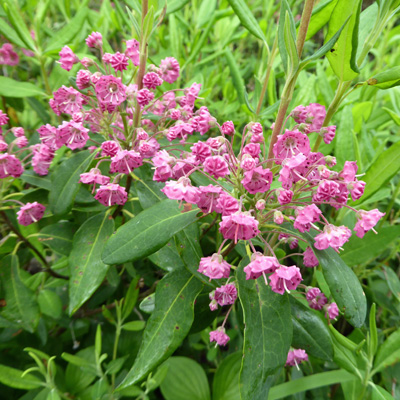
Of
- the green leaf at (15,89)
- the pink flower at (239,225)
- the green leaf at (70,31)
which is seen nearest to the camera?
the pink flower at (239,225)

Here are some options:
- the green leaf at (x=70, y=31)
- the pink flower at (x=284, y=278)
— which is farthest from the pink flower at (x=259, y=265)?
the green leaf at (x=70, y=31)

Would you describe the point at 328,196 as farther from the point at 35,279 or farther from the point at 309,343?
the point at 35,279

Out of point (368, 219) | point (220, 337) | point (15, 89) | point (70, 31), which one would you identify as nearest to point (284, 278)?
point (368, 219)

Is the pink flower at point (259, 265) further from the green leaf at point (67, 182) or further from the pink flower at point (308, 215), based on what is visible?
the green leaf at point (67, 182)

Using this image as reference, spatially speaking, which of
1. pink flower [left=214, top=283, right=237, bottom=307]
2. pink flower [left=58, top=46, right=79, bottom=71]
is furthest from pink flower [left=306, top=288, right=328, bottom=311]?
pink flower [left=58, top=46, right=79, bottom=71]

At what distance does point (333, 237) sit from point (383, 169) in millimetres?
418

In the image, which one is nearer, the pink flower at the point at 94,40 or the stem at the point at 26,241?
the pink flower at the point at 94,40

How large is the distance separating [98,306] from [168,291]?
0.83m

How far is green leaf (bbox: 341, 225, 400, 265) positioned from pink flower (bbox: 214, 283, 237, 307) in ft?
1.60

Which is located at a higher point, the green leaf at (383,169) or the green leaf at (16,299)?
the green leaf at (383,169)

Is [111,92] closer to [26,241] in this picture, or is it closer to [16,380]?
[26,241]

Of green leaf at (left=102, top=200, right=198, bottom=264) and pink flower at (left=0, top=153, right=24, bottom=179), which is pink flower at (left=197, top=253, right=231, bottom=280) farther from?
pink flower at (left=0, top=153, right=24, bottom=179)

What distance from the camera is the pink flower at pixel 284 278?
77 cm

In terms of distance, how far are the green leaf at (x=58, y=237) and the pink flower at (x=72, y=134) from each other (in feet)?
1.12
